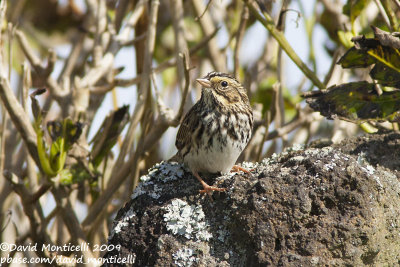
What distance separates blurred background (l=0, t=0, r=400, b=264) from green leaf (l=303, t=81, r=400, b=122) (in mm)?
514

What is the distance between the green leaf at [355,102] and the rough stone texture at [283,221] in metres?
0.49

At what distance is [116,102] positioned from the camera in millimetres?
4781

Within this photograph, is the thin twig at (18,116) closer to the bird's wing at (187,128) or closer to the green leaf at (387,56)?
the bird's wing at (187,128)

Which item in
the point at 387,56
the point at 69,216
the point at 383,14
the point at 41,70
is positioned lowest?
the point at 69,216

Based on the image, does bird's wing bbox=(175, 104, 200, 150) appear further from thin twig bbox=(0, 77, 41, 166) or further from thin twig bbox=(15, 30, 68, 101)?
thin twig bbox=(15, 30, 68, 101)

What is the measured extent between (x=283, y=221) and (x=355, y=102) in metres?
1.09

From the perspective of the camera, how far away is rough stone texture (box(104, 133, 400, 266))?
93.7 inches

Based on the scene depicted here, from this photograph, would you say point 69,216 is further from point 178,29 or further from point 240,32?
point 240,32

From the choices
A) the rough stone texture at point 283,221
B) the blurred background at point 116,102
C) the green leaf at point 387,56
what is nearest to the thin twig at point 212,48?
the blurred background at point 116,102

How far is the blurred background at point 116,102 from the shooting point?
3.59m

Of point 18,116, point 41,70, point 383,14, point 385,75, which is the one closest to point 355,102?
point 385,75

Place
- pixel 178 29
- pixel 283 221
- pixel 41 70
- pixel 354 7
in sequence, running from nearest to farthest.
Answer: pixel 283 221, pixel 354 7, pixel 41 70, pixel 178 29

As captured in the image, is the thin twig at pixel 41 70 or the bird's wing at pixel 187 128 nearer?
the bird's wing at pixel 187 128

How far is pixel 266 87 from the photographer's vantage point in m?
4.98
